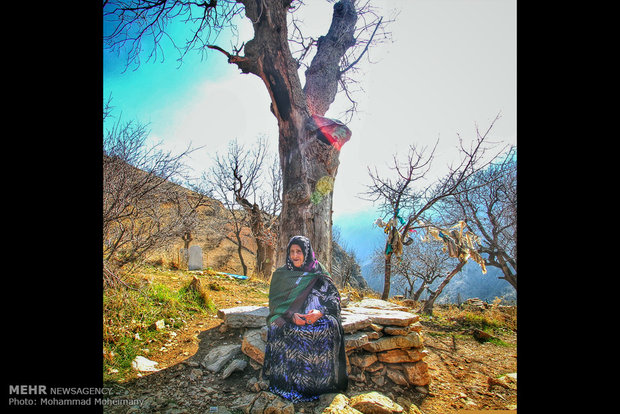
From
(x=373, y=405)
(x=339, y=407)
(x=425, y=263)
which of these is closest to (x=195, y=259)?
(x=339, y=407)

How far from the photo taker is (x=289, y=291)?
A: 278 centimetres

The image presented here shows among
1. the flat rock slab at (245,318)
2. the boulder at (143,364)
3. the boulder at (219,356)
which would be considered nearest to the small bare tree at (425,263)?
the flat rock slab at (245,318)

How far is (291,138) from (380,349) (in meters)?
3.06

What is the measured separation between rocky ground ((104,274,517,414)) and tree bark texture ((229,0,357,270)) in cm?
148

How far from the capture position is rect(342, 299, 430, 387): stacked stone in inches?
117

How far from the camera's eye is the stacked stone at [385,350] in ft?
9.75

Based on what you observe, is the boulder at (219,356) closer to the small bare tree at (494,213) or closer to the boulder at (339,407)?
the boulder at (339,407)

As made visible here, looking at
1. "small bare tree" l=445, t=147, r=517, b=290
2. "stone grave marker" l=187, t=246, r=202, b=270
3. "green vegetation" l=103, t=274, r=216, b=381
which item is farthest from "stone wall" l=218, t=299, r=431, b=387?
"stone grave marker" l=187, t=246, r=202, b=270

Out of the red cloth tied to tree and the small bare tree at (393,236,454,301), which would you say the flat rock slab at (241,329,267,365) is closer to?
the red cloth tied to tree

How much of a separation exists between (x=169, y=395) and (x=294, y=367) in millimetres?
1310

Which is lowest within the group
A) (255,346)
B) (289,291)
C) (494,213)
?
(255,346)

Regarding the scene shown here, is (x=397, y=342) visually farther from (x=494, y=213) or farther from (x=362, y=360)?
(x=494, y=213)
